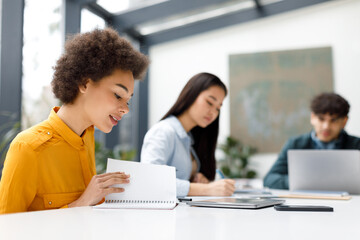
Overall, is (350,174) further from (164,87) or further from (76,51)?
(164,87)

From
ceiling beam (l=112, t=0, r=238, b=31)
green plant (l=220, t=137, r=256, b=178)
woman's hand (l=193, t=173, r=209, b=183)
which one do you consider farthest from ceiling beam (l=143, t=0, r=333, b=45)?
woman's hand (l=193, t=173, r=209, b=183)

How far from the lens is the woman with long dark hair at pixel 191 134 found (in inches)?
85.0

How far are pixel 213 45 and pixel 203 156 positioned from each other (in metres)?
4.49

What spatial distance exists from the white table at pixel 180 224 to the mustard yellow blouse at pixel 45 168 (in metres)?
0.16

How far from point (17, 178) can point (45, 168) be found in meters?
0.11

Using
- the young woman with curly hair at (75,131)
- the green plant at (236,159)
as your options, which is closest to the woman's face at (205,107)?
the young woman with curly hair at (75,131)

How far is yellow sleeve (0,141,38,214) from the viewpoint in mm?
1204

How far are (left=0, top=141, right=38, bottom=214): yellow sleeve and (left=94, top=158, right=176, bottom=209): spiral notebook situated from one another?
9.8 inches

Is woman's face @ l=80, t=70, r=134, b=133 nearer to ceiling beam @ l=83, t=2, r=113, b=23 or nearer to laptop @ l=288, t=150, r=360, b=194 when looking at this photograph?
laptop @ l=288, t=150, r=360, b=194

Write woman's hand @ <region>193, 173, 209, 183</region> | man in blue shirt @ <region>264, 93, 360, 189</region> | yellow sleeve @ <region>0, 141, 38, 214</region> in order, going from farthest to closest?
1. man in blue shirt @ <region>264, 93, 360, 189</region>
2. woman's hand @ <region>193, 173, 209, 183</region>
3. yellow sleeve @ <region>0, 141, 38, 214</region>

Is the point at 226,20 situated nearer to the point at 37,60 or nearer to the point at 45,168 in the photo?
the point at 37,60

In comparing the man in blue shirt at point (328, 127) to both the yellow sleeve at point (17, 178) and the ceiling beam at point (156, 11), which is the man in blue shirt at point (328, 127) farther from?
the ceiling beam at point (156, 11)

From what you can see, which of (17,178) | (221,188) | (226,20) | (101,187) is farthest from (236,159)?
(17,178)

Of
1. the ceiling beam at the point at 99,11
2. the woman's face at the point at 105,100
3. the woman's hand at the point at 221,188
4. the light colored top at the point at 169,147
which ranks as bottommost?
the woman's hand at the point at 221,188
